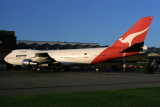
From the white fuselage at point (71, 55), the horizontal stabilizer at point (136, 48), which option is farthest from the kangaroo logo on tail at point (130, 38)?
the white fuselage at point (71, 55)

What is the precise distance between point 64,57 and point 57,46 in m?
32.9

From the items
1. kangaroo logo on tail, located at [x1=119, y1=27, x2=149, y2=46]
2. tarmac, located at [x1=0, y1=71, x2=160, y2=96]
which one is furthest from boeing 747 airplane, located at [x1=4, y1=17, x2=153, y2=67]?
tarmac, located at [x1=0, y1=71, x2=160, y2=96]

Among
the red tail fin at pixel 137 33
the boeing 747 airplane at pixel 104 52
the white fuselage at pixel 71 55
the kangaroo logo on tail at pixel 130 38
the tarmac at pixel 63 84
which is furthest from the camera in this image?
the white fuselage at pixel 71 55

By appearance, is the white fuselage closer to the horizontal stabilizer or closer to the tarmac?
the horizontal stabilizer

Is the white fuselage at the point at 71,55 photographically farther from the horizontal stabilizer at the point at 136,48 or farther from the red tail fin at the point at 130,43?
the horizontal stabilizer at the point at 136,48

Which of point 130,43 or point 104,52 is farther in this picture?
point 104,52

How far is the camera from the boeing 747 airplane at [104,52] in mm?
28156

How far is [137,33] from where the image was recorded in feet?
93.4

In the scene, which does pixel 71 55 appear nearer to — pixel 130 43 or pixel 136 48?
pixel 130 43

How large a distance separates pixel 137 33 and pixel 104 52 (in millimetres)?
5391

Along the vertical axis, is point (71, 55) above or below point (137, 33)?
below

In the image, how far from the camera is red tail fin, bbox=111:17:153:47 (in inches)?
1098

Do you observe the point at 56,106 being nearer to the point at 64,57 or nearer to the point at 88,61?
the point at 88,61

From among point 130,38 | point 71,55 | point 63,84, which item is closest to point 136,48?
point 130,38
